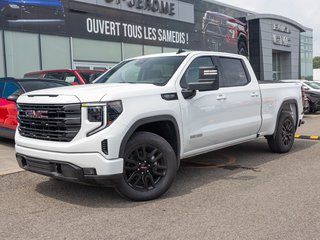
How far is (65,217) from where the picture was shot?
4383mm

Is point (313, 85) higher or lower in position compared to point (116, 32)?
lower

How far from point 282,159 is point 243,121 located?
1395 mm

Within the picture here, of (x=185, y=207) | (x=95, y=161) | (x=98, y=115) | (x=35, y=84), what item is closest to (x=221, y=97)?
(x=185, y=207)

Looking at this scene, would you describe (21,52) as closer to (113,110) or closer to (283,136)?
(283,136)

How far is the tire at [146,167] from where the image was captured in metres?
4.75

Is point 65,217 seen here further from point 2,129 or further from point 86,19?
point 86,19

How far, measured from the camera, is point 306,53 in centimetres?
4691

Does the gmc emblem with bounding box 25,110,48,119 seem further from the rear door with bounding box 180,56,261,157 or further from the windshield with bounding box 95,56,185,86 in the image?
the rear door with bounding box 180,56,261,157

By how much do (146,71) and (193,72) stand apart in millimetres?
671

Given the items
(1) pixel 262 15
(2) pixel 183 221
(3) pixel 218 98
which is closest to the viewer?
(2) pixel 183 221

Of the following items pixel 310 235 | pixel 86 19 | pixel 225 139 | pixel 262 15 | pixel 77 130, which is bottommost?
pixel 310 235

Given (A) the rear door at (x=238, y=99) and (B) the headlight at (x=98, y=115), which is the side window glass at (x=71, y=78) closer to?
(A) the rear door at (x=238, y=99)

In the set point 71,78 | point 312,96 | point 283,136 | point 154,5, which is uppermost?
point 154,5

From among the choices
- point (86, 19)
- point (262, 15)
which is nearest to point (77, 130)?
point (86, 19)
